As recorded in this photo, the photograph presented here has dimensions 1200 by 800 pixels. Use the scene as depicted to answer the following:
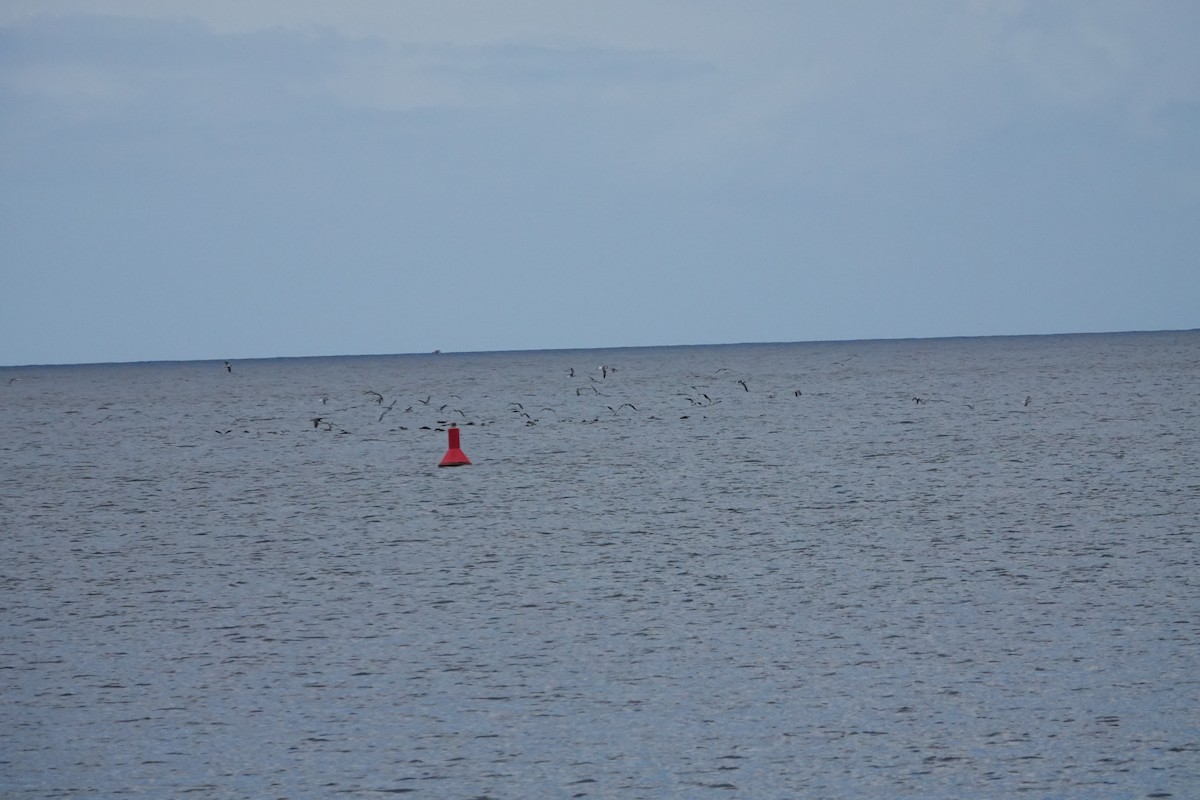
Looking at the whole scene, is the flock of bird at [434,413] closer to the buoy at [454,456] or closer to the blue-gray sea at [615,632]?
the buoy at [454,456]

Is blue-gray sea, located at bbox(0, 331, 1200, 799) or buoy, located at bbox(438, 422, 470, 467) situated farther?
buoy, located at bbox(438, 422, 470, 467)

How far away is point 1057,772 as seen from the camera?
368 inches

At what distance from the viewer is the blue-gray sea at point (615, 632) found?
978 centimetres

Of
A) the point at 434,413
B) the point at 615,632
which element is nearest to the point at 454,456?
the point at 615,632

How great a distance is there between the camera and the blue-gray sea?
32.1ft

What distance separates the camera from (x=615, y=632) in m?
14.4

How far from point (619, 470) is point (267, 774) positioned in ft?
86.9

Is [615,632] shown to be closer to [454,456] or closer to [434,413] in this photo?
[454,456]

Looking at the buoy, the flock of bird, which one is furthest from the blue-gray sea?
the flock of bird

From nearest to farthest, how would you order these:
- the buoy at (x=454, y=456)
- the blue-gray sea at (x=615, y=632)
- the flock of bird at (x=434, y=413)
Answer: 1. the blue-gray sea at (x=615, y=632)
2. the buoy at (x=454, y=456)
3. the flock of bird at (x=434, y=413)

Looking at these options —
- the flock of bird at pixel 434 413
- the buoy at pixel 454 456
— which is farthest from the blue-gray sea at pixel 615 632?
the flock of bird at pixel 434 413

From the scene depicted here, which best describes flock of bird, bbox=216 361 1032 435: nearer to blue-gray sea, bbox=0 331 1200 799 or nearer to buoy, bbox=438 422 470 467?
buoy, bbox=438 422 470 467

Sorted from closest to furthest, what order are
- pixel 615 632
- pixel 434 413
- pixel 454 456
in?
1. pixel 615 632
2. pixel 454 456
3. pixel 434 413

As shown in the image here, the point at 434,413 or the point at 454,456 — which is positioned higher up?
the point at 454,456
